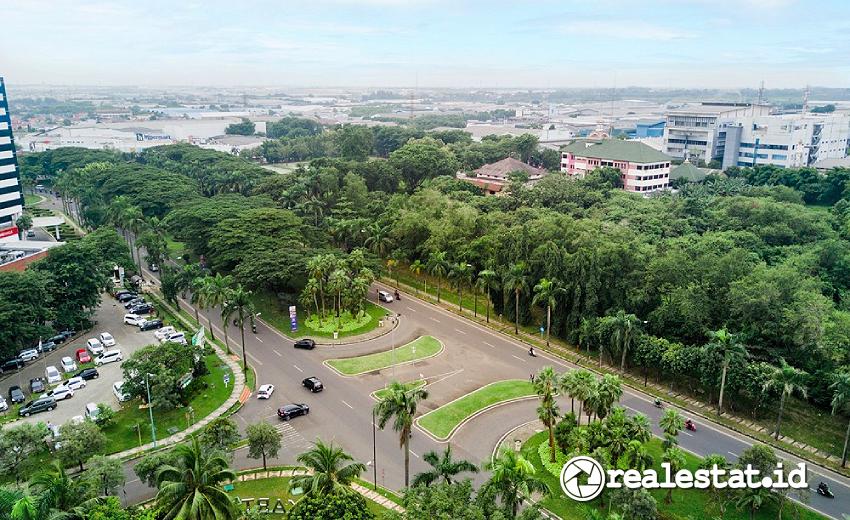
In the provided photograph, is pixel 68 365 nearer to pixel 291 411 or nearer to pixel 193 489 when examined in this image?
pixel 291 411

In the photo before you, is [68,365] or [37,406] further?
[68,365]

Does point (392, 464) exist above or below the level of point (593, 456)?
below

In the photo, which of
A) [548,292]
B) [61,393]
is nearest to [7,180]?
[61,393]

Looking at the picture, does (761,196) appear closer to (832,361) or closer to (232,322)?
(832,361)

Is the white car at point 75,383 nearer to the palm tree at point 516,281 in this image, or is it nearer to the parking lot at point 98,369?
the parking lot at point 98,369

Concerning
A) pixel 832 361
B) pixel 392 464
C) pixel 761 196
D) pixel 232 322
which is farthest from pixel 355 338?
pixel 761 196
